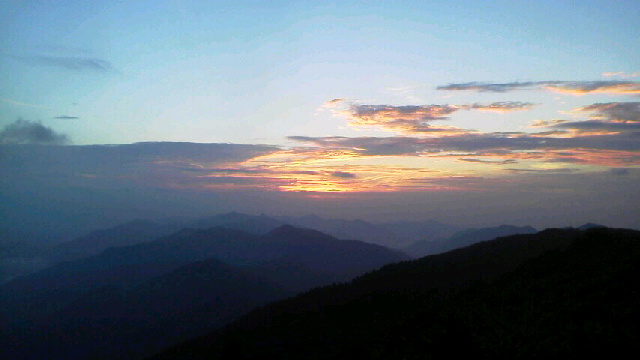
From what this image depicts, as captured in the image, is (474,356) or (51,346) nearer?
(474,356)

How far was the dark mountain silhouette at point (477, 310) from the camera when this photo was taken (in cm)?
1706

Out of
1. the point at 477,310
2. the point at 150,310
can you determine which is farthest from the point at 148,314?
the point at 477,310

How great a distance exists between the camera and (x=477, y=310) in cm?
2439

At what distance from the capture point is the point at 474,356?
17.4 m

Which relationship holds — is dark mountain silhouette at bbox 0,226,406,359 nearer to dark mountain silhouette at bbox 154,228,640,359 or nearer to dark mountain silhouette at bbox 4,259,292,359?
dark mountain silhouette at bbox 4,259,292,359

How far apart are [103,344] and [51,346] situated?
20.8 metres

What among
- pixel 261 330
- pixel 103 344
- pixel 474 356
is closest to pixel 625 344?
pixel 474 356

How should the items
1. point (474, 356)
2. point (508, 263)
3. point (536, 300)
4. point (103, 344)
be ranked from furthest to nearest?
point (103, 344)
point (508, 263)
point (536, 300)
point (474, 356)

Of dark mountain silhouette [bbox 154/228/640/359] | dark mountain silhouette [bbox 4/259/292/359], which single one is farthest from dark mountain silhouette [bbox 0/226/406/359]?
dark mountain silhouette [bbox 154/228/640/359]

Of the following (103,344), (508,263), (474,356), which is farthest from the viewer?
(103,344)

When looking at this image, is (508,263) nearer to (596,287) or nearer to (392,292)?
(392,292)

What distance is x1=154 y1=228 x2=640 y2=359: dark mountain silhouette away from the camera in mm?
17062

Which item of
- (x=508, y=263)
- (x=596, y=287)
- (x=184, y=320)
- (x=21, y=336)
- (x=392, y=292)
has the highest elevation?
(x=596, y=287)

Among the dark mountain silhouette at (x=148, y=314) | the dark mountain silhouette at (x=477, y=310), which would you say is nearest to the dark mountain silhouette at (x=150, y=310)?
the dark mountain silhouette at (x=148, y=314)
